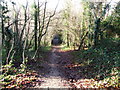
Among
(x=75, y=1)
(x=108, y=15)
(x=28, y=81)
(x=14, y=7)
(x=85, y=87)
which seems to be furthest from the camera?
(x=75, y=1)

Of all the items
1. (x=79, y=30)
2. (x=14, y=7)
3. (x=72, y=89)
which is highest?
(x=14, y=7)

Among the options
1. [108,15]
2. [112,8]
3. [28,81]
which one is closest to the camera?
[28,81]

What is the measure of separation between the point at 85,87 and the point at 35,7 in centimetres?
937

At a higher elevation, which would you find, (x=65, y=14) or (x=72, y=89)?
(x=65, y=14)

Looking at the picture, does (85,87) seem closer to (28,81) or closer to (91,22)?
(28,81)

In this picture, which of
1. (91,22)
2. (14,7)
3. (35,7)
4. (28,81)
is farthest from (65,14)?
(28,81)

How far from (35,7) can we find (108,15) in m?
8.88

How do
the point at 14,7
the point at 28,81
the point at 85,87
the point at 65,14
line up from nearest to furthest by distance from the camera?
1. the point at 85,87
2. the point at 28,81
3. the point at 14,7
4. the point at 65,14

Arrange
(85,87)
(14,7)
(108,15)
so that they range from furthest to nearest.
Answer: (108,15) → (14,7) → (85,87)

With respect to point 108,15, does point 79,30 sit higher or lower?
lower

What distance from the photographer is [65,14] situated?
69.3ft

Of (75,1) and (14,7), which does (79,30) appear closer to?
(75,1)

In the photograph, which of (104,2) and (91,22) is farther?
(91,22)

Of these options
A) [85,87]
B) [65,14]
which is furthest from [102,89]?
[65,14]
